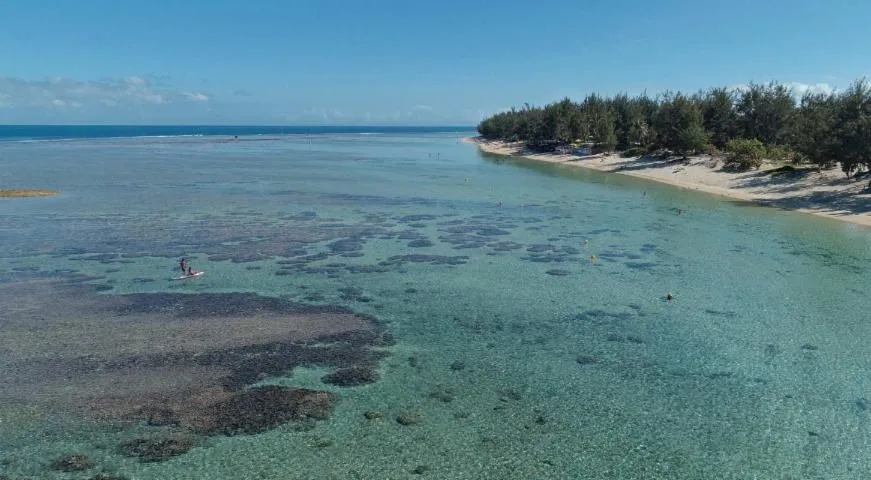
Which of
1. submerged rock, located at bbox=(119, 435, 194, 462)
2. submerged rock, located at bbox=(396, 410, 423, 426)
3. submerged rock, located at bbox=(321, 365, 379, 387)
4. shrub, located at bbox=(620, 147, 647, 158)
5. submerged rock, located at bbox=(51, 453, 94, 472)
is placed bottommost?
submerged rock, located at bbox=(396, 410, 423, 426)

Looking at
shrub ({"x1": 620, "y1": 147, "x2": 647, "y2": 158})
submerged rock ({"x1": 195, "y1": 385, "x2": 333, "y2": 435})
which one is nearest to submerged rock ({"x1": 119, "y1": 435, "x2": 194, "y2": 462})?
Result: submerged rock ({"x1": 195, "y1": 385, "x2": 333, "y2": 435})

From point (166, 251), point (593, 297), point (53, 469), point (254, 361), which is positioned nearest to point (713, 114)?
point (593, 297)

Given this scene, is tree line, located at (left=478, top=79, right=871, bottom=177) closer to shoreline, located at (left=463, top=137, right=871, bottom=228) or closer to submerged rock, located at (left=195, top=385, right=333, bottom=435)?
shoreline, located at (left=463, top=137, right=871, bottom=228)

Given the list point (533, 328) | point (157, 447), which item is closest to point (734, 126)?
point (533, 328)

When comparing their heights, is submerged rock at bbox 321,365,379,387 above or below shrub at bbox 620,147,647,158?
below

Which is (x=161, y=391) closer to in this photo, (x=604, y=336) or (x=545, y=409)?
(x=545, y=409)

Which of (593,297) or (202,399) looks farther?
(593,297)

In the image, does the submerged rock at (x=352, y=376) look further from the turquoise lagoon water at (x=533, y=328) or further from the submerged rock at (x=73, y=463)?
the submerged rock at (x=73, y=463)
